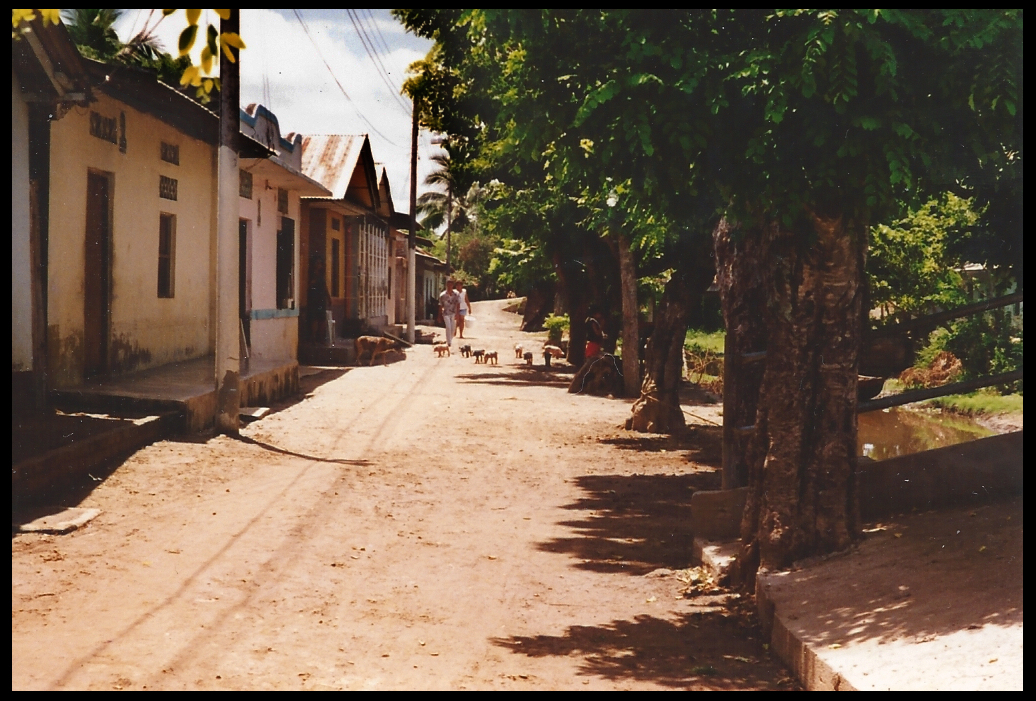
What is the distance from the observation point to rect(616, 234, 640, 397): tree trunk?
59.2ft

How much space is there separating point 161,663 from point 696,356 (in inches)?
936

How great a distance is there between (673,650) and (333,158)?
21476 millimetres

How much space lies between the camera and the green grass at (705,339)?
31422 millimetres

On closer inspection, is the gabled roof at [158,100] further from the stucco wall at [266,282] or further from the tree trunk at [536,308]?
the tree trunk at [536,308]

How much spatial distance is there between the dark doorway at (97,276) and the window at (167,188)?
180 cm

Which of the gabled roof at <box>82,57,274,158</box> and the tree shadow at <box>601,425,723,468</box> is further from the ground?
the gabled roof at <box>82,57,274,158</box>

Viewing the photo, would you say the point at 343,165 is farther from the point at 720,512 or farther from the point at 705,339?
the point at 720,512

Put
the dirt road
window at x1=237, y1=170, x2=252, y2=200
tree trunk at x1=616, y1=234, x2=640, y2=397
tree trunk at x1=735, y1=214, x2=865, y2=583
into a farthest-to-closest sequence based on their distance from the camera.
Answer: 1. tree trunk at x1=616, y1=234, x2=640, y2=397
2. window at x1=237, y1=170, x2=252, y2=200
3. tree trunk at x1=735, y1=214, x2=865, y2=583
4. the dirt road

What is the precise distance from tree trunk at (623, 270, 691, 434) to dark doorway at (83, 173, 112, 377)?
6.89 metres

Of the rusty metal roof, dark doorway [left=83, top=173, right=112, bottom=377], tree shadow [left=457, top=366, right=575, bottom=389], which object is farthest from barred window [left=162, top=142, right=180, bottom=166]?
the rusty metal roof

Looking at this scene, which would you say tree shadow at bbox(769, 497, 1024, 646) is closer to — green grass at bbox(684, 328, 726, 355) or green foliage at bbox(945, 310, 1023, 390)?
green foliage at bbox(945, 310, 1023, 390)

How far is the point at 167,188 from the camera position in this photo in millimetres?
14406

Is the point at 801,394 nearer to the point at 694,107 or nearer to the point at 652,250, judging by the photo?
the point at 694,107

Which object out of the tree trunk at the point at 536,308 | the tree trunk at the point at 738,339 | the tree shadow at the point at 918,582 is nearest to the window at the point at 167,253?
the tree trunk at the point at 738,339
